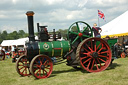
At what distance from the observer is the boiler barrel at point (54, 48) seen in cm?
612

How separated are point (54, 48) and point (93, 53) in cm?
151

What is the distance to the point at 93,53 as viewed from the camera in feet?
20.7

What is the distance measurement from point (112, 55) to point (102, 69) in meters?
1.05

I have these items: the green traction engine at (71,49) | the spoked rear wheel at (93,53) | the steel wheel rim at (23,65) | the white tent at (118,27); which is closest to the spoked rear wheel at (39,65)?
the green traction engine at (71,49)

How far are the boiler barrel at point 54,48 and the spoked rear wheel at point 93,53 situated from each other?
596 millimetres

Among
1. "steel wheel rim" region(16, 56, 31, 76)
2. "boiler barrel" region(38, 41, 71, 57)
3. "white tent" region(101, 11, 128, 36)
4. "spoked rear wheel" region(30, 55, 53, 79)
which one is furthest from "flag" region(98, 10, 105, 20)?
"spoked rear wheel" region(30, 55, 53, 79)

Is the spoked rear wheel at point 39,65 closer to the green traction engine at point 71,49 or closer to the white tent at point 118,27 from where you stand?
the green traction engine at point 71,49

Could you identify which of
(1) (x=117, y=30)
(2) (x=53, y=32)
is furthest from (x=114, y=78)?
(1) (x=117, y=30)

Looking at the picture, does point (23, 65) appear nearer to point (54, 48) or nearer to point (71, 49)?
point (54, 48)

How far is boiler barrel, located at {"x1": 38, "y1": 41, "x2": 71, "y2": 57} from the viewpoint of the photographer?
20.1 ft

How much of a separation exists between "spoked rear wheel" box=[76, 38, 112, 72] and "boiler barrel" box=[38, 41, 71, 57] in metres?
0.60

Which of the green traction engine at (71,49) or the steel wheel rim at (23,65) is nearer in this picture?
the green traction engine at (71,49)

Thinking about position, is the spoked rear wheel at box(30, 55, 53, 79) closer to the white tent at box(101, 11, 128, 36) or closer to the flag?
the white tent at box(101, 11, 128, 36)

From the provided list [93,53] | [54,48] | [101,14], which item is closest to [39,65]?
[54,48]
